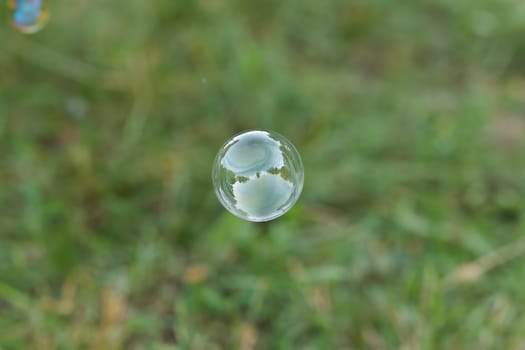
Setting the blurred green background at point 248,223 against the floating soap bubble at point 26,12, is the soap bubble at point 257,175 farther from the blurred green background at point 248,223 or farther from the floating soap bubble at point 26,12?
the floating soap bubble at point 26,12

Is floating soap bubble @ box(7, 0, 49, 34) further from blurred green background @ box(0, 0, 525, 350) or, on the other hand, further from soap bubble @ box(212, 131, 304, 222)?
soap bubble @ box(212, 131, 304, 222)

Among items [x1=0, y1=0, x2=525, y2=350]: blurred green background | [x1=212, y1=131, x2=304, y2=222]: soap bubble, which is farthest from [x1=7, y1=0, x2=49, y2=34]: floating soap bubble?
[x1=212, y1=131, x2=304, y2=222]: soap bubble

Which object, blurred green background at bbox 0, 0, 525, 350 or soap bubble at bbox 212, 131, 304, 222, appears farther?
blurred green background at bbox 0, 0, 525, 350

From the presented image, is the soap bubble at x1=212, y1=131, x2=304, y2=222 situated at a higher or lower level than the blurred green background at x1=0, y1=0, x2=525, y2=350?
lower

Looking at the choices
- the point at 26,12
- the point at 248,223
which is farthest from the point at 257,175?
the point at 26,12

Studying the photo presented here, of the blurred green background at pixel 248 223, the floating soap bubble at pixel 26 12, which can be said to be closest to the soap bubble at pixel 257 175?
the blurred green background at pixel 248 223

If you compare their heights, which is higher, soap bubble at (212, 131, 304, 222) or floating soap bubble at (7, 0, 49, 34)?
floating soap bubble at (7, 0, 49, 34)

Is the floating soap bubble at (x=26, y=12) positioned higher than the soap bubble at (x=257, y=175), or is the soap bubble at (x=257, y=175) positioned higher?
the floating soap bubble at (x=26, y=12)

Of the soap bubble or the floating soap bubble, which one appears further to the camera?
the floating soap bubble
